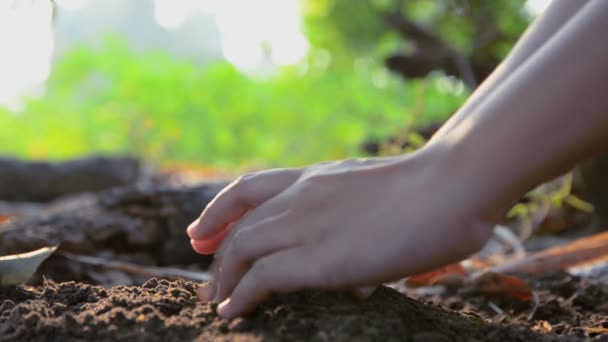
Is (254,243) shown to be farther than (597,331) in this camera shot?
No

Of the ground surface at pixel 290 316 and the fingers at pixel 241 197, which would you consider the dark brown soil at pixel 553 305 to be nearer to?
the ground surface at pixel 290 316

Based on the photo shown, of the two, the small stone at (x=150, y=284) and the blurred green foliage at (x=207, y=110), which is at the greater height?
the blurred green foliage at (x=207, y=110)

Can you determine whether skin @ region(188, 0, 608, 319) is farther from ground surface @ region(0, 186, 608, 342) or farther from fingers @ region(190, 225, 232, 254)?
fingers @ region(190, 225, 232, 254)

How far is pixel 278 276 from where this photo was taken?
0.95m

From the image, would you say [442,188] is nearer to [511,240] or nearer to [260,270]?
[260,270]

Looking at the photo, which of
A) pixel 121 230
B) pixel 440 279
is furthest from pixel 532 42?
pixel 121 230

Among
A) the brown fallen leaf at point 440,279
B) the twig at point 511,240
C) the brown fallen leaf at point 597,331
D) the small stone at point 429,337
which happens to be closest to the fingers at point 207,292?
the small stone at point 429,337

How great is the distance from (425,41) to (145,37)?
21.6 m

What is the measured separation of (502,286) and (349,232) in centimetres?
104

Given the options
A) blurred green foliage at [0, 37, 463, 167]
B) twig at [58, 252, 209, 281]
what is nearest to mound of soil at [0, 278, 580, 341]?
twig at [58, 252, 209, 281]

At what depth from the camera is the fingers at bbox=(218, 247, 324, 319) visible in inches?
36.8

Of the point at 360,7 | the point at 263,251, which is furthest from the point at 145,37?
the point at 263,251

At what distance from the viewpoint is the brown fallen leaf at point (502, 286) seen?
178cm

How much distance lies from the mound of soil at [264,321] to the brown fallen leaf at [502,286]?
63cm
